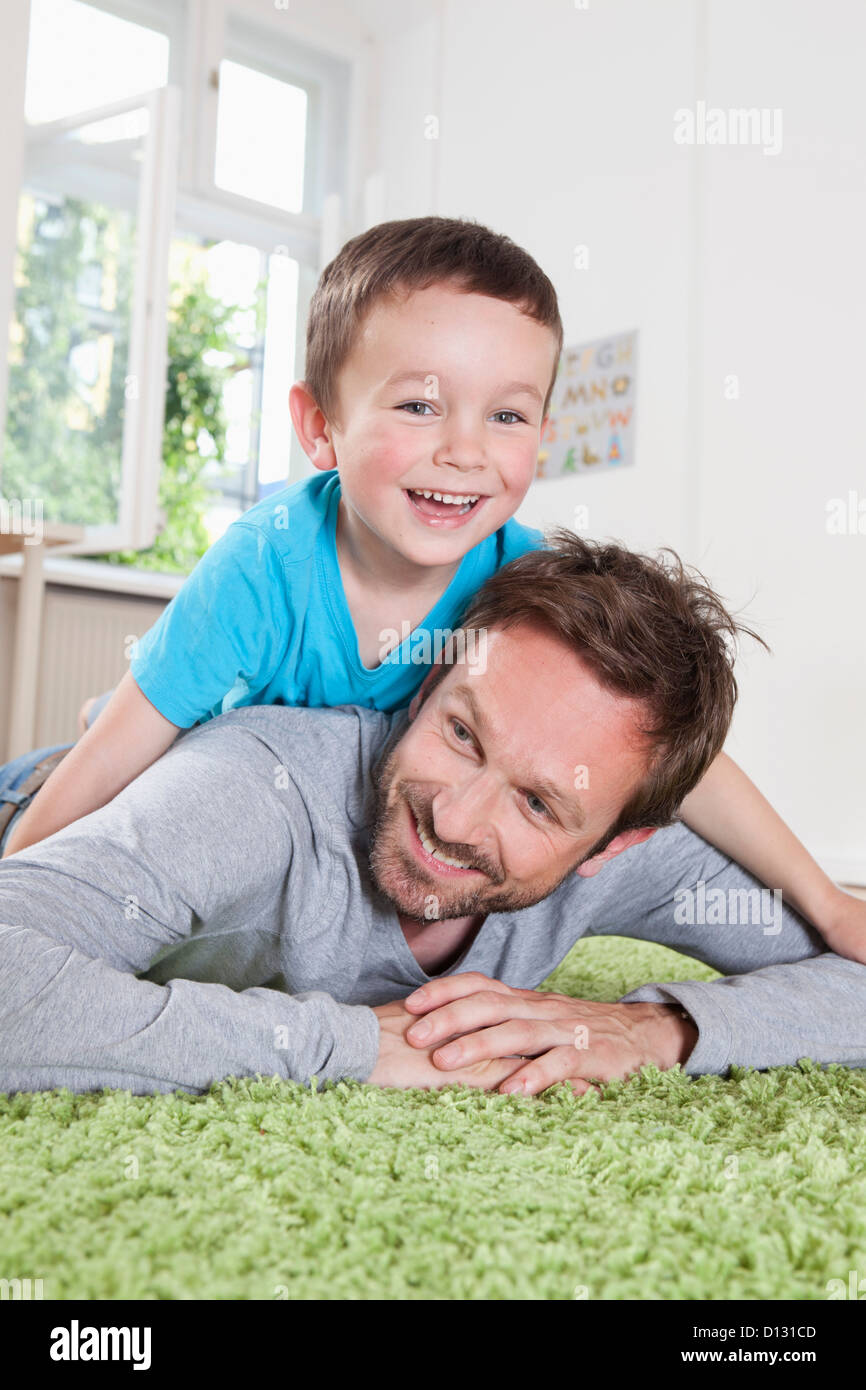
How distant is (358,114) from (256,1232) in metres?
5.38

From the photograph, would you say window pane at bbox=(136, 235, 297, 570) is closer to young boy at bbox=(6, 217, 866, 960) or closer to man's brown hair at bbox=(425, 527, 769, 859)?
young boy at bbox=(6, 217, 866, 960)

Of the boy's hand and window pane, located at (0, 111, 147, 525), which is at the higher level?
window pane, located at (0, 111, 147, 525)

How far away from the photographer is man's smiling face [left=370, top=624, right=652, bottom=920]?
3.44ft

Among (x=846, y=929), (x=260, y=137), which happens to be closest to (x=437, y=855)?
(x=846, y=929)

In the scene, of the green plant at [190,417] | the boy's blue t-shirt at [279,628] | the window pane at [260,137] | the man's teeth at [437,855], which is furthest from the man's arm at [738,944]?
the window pane at [260,137]

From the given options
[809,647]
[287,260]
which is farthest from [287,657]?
[287,260]

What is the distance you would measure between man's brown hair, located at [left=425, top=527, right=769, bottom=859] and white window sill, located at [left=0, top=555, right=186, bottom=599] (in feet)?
10.2

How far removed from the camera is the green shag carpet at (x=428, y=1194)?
59 cm

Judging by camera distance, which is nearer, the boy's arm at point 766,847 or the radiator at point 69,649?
the boy's arm at point 766,847

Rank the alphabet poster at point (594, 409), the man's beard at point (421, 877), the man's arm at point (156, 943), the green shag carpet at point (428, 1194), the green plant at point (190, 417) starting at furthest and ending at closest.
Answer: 1. the green plant at point (190, 417)
2. the alphabet poster at point (594, 409)
3. the man's beard at point (421, 877)
4. the man's arm at point (156, 943)
5. the green shag carpet at point (428, 1194)

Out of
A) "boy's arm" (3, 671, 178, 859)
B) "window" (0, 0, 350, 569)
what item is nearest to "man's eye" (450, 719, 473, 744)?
"boy's arm" (3, 671, 178, 859)

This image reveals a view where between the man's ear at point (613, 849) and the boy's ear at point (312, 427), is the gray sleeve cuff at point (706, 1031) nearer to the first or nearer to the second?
the man's ear at point (613, 849)
